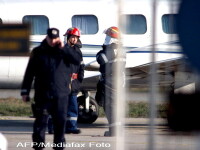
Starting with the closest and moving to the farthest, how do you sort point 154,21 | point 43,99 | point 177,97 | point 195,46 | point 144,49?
point 195,46
point 177,97
point 154,21
point 43,99
point 144,49

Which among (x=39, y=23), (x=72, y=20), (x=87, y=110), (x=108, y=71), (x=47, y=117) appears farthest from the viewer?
(x=39, y=23)

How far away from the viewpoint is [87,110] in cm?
1245

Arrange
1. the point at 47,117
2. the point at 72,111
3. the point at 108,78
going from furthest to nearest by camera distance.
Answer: the point at 72,111, the point at 108,78, the point at 47,117

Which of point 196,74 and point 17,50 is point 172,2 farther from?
point 17,50

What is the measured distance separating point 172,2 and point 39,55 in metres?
3.79

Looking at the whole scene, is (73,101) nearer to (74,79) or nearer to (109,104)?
(74,79)

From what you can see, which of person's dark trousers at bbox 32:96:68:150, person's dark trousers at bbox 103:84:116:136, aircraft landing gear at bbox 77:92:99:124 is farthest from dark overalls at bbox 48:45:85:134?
person's dark trousers at bbox 32:96:68:150

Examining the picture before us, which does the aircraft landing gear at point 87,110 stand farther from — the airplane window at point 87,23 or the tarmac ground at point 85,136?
the airplane window at point 87,23

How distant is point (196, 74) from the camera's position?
3955mm

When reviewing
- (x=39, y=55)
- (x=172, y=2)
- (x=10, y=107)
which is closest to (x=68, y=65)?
(x=39, y=55)

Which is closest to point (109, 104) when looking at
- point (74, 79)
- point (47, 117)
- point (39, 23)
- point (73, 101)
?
point (74, 79)

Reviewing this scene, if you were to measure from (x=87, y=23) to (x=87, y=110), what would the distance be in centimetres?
211

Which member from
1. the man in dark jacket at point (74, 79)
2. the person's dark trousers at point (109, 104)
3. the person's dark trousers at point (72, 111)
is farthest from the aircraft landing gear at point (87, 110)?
the person's dark trousers at point (109, 104)

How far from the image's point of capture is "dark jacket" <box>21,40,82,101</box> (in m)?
7.64
